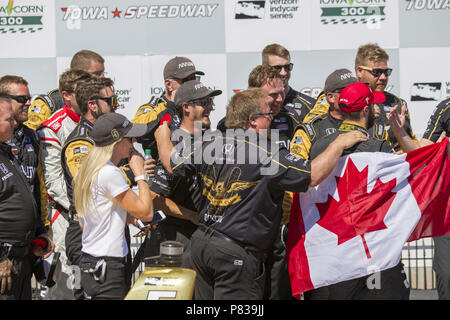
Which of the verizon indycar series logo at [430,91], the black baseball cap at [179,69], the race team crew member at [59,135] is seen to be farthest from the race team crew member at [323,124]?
the verizon indycar series logo at [430,91]

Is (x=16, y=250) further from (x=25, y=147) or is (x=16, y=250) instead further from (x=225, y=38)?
(x=225, y=38)

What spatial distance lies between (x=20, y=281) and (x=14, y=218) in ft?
1.46

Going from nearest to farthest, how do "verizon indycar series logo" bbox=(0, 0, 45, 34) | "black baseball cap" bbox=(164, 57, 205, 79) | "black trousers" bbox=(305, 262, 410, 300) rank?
"black trousers" bbox=(305, 262, 410, 300) → "black baseball cap" bbox=(164, 57, 205, 79) → "verizon indycar series logo" bbox=(0, 0, 45, 34)

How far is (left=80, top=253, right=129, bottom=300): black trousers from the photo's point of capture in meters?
4.36

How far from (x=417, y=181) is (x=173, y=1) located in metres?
3.91

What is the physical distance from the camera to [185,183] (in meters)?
5.18

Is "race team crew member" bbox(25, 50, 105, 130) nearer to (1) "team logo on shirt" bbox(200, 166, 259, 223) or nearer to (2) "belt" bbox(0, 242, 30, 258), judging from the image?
(2) "belt" bbox(0, 242, 30, 258)

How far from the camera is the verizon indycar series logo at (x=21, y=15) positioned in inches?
298

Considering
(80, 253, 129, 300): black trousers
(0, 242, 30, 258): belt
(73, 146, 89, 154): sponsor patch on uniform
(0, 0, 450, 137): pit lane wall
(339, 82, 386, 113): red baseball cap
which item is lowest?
(80, 253, 129, 300): black trousers

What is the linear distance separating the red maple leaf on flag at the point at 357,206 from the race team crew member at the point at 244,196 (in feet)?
0.86

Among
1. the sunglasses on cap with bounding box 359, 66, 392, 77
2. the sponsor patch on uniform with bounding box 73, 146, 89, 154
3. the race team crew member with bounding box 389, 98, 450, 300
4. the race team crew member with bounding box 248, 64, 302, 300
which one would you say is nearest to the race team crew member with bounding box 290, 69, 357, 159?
the race team crew member with bounding box 248, 64, 302, 300

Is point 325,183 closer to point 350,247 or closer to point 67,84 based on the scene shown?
point 350,247

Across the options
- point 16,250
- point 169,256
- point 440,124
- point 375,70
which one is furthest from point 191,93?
point 440,124

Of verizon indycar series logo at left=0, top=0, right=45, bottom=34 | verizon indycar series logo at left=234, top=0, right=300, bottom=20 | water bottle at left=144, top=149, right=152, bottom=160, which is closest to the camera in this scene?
water bottle at left=144, top=149, right=152, bottom=160
